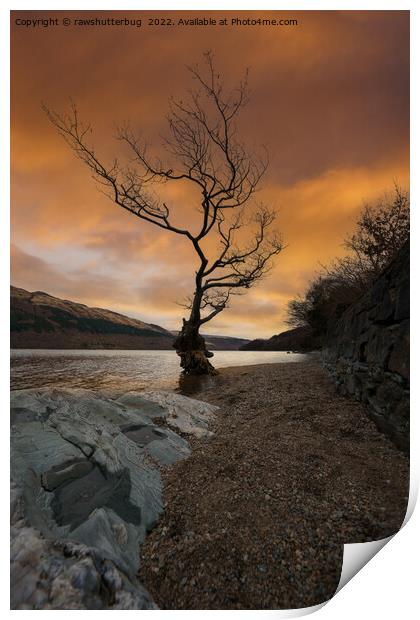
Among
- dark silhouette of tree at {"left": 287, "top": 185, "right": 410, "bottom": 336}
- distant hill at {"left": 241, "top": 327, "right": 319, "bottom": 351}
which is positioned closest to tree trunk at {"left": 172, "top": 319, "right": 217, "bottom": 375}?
dark silhouette of tree at {"left": 287, "top": 185, "right": 410, "bottom": 336}

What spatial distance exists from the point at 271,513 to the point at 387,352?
2.72 m

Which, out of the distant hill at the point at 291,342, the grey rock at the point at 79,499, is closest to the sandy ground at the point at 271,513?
the grey rock at the point at 79,499

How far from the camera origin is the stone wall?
146 inches

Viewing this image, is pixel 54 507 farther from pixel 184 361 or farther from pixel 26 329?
pixel 184 361

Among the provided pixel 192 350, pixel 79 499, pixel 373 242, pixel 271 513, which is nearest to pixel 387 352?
pixel 271 513

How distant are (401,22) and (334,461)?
5839 millimetres

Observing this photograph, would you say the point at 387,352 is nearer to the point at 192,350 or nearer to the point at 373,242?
the point at 373,242

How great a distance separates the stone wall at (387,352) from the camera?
3699mm

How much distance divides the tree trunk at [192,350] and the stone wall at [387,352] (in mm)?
8006

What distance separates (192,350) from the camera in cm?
1358

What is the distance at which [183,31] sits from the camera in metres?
3.88

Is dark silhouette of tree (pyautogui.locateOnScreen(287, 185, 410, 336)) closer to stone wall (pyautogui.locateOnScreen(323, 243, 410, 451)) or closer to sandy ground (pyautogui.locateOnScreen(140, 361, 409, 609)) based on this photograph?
stone wall (pyautogui.locateOnScreen(323, 243, 410, 451))

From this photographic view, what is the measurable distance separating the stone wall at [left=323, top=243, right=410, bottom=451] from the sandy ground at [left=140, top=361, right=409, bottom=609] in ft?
1.07
